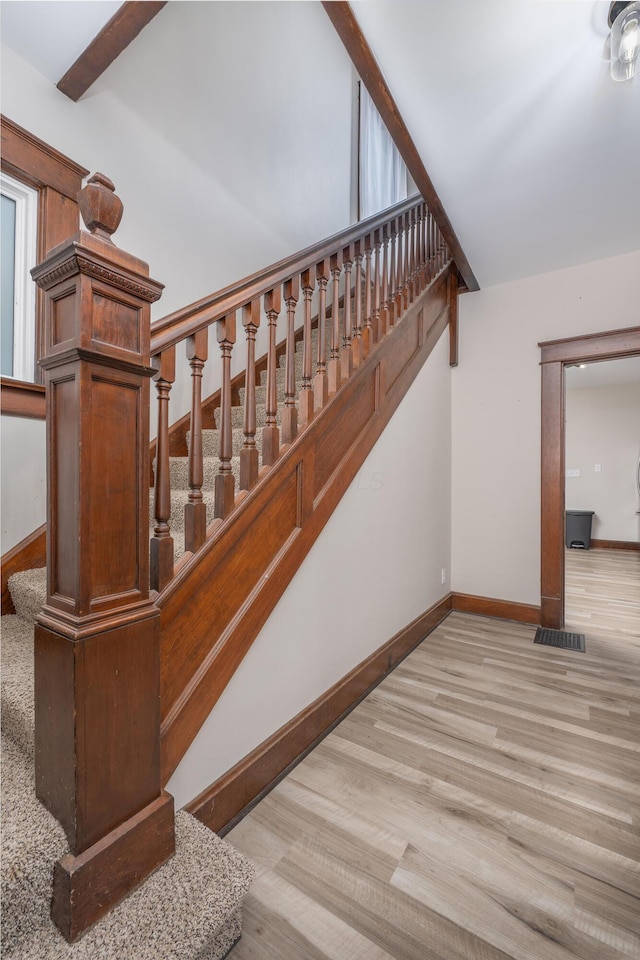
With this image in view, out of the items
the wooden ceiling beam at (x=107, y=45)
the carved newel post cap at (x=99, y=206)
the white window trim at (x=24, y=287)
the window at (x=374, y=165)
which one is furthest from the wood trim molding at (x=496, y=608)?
the wooden ceiling beam at (x=107, y=45)

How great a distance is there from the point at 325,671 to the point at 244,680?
1.79ft

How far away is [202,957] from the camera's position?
0.98 metres

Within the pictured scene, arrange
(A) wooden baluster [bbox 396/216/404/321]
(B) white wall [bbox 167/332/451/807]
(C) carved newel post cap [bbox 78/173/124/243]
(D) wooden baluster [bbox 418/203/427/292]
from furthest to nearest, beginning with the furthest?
(D) wooden baluster [bbox 418/203/427/292] < (A) wooden baluster [bbox 396/216/404/321] < (B) white wall [bbox 167/332/451/807] < (C) carved newel post cap [bbox 78/173/124/243]

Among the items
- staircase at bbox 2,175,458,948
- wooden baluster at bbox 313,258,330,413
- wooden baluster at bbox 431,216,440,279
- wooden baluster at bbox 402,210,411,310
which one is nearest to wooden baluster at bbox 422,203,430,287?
wooden baluster at bbox 431,216,440,279

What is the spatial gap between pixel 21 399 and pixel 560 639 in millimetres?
3427

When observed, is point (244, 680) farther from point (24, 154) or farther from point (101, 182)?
point (24, 154)

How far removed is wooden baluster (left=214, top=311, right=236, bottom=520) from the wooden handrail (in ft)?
0.15

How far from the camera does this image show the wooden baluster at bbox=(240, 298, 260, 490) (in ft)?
4.78

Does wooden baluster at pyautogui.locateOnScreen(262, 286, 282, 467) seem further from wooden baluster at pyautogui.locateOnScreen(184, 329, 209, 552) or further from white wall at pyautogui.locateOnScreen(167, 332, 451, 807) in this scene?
white wall at pyautogui.locateOnScreen(167, 332, 451, 807)

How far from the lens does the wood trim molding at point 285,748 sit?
1387mm

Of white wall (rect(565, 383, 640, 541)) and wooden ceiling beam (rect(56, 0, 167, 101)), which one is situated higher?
wooden ceiling beam (rect(56, 0, 167, 101))

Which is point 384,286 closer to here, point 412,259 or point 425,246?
point 412,259

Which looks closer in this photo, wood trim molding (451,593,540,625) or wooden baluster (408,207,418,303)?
wooden baluster (408,207,418,303)

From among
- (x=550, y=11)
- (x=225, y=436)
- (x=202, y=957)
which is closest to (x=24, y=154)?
(x=225, y=436)
